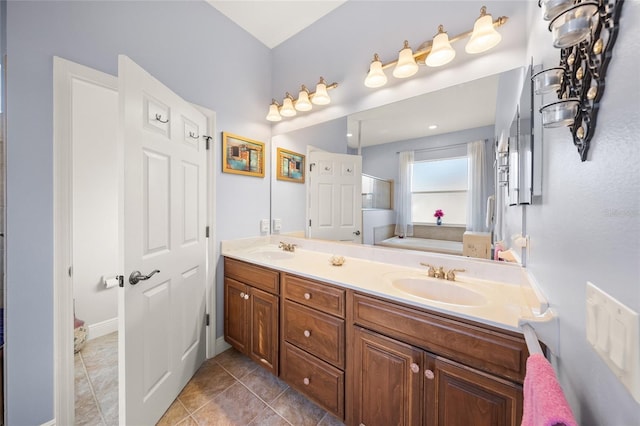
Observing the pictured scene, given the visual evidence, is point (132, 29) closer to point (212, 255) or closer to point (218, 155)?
point (218, 155)

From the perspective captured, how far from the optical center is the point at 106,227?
7.74ft

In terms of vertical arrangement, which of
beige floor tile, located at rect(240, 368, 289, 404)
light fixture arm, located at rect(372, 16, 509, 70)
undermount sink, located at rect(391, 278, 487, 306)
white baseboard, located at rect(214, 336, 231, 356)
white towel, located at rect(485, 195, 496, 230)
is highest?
light fixture arm, located at rect(372, 16, 509, 70)

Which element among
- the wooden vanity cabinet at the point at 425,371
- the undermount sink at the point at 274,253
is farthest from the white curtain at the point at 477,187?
the undermount sink at the point at 274,253

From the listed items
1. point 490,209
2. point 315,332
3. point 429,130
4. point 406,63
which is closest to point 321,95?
point 406,63

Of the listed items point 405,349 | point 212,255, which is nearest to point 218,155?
point 212,255

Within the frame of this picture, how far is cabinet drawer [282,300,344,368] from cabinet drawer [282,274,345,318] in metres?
0.04

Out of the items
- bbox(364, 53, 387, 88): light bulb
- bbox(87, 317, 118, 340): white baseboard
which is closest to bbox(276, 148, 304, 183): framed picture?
bbox(364, 53, 387, 88): light bulb

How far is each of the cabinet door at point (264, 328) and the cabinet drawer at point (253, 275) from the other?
0.16 ft

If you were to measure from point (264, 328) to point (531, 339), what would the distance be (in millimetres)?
1465

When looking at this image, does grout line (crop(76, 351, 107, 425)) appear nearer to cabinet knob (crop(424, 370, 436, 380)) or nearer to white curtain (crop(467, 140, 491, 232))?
cabinet knob (crop(424, 370, 436, 380))

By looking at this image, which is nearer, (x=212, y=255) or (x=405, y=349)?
(x=405, y=349)

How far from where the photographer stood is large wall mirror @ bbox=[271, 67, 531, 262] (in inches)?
50.9

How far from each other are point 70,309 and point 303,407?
1.46 metres

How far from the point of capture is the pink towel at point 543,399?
393mm
